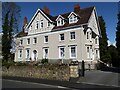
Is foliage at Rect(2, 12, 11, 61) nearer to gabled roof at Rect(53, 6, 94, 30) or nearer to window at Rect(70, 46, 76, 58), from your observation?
gabled roof at Rect(53, 6, 94, 30)

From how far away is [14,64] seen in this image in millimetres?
25641

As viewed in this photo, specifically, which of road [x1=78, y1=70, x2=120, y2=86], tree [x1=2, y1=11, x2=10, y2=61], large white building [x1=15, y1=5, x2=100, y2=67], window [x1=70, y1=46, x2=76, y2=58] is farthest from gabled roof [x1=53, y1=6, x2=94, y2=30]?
road [x1=78, y1=70, x2=120, y2=86]

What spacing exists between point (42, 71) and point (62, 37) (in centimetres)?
1652

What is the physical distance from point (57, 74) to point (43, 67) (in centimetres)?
218

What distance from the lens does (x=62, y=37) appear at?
123 feet

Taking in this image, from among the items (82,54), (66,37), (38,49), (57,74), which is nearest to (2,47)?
(38,49)

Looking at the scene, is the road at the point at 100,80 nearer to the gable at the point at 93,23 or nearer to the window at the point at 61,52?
the window at the point at 61,52

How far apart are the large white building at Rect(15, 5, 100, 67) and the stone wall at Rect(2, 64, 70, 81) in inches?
488

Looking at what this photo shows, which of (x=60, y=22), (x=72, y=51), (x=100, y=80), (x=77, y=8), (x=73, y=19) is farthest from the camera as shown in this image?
(x=77, y=8)

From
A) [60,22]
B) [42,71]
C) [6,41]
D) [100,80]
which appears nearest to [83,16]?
[60,22]

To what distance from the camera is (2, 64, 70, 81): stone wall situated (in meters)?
19.6

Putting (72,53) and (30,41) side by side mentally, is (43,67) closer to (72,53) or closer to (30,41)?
(72,53)

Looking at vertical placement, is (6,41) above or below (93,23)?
below

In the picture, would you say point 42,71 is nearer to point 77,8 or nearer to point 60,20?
point 60,20
